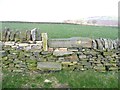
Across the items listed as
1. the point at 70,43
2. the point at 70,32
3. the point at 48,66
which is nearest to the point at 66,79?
the point at 48,66

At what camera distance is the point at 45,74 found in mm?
10398

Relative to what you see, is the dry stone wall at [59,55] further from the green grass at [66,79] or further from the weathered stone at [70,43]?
the green grass at [66,79]

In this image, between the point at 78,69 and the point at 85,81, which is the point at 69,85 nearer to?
the point at 85,81

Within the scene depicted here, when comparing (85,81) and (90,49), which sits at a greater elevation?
(90,49)

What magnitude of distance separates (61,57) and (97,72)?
1343mm

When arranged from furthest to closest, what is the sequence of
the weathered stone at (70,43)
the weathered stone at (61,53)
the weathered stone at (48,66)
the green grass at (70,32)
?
the green grass at (70,32) < the weathered stone at (70,43) < the weathered stone at (61,53) < the weathered stone at (48,66)

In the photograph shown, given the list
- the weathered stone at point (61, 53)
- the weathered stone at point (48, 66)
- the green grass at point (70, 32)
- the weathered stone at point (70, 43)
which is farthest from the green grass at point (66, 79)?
the green grass at point (70, 32)

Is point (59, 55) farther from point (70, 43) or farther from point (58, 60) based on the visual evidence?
point (70, 43)

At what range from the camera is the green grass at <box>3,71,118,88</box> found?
367 inches

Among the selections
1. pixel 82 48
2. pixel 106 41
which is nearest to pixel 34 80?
pixel 82 48

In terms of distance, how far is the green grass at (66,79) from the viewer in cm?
931

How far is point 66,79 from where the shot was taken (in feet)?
31.9

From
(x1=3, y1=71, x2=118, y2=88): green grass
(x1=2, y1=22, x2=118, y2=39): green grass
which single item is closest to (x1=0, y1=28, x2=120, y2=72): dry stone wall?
(x1=3, y1=71, x2=118, y2=88): green grass

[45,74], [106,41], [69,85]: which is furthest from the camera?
[106,41]
